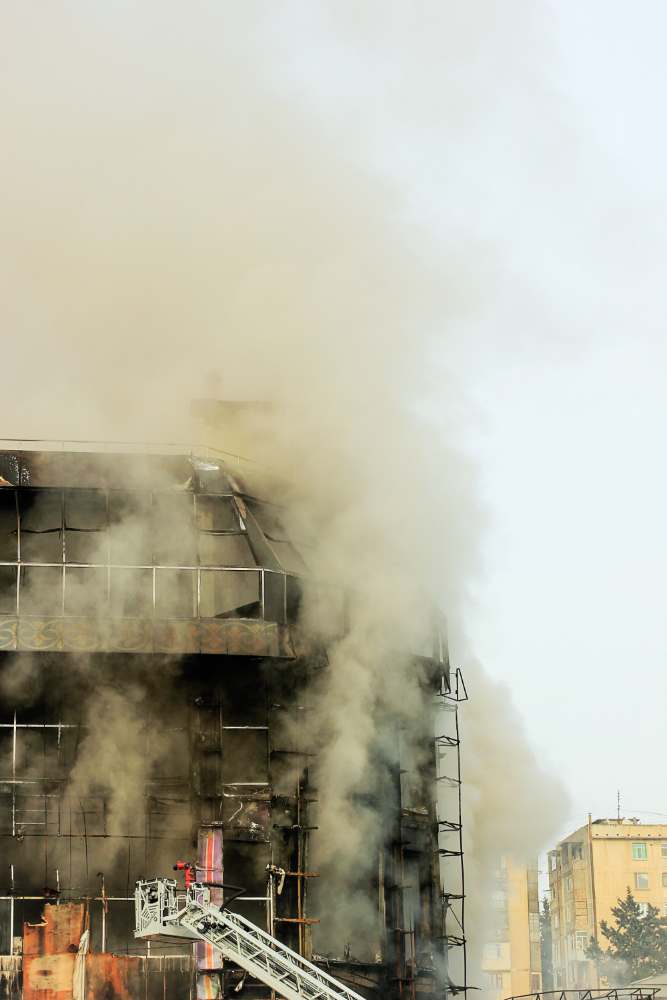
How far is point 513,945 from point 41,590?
147ft

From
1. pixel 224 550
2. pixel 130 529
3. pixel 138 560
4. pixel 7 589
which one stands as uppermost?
pixel 130 529

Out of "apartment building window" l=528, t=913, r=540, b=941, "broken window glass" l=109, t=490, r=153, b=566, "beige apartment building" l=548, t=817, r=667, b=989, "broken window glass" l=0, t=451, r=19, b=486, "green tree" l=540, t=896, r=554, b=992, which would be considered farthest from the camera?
"green tree" l=540, t=896, r=554, b=992

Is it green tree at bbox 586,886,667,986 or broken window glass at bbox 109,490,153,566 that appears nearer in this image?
broken window glass at bbox 109,490,153,566

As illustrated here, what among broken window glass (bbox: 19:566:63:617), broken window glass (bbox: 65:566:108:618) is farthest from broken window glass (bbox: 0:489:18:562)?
broken window glass (bbox: 65:566:108:618)

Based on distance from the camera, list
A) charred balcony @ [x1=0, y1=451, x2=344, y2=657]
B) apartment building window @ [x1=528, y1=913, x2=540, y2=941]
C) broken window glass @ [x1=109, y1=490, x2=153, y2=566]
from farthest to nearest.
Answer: apartment building window @ [x1=528, y1=913, x2=540, y2=941]
broken window glass @ [x1=109, y1=490, x2=153, y2=566]
charred balcony @ [x1=0, y1=451, x2=344, y2=657]

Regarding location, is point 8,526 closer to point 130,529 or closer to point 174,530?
point 130,529

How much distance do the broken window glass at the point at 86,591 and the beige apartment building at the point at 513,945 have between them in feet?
131

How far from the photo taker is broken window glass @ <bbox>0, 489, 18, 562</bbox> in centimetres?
2541

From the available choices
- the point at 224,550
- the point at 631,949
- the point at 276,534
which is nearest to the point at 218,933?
the point at 224,550

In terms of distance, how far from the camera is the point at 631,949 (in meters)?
57.7

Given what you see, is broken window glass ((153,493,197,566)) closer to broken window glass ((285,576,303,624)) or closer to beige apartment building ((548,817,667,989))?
broken window glass ((285,576,303,624))

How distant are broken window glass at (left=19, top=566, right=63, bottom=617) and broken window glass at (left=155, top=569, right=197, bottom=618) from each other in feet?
6.97

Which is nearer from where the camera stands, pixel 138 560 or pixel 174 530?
pixel 138 560

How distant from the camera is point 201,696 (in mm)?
25141
